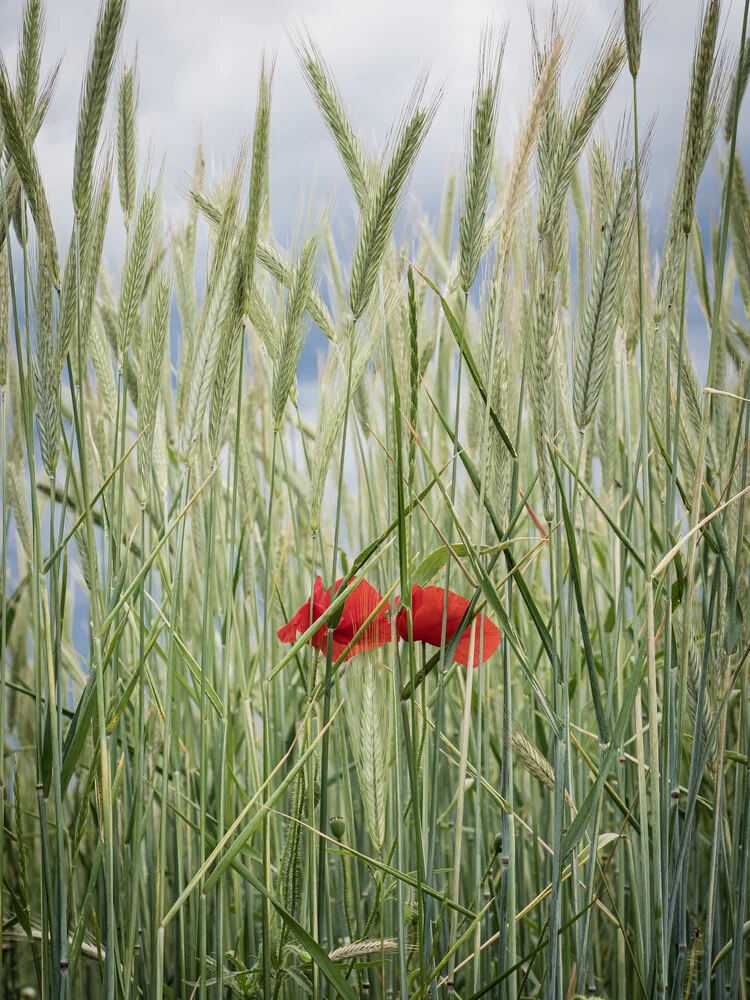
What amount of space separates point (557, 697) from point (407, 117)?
1.88 ft

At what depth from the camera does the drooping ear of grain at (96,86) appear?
73 centimetres

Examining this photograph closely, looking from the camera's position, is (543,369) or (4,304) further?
(4,304)

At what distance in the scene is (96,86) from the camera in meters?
0.74

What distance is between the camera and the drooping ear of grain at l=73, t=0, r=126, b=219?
2.41 ft

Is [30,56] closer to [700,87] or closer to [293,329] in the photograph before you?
[293,329]

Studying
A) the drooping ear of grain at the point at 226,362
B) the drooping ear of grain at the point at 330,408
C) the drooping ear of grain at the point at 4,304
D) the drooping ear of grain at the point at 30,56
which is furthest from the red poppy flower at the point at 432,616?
the drooping ear of grain at the point at 30,56

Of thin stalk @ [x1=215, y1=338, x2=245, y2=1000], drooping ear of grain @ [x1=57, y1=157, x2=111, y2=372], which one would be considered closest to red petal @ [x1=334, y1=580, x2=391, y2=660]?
thin stalk @ [x1=215, y1=338, x2=245, y2=1000]

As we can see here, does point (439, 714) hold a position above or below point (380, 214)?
below

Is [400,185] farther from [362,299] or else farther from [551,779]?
[551,779]

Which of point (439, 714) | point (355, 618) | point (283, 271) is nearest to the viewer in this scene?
point (439, 714)

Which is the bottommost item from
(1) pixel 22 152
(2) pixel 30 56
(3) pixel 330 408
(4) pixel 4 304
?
(3) pixel 330 408

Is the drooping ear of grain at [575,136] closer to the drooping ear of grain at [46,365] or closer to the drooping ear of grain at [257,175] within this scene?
the drooping ear of grain at [257,175]

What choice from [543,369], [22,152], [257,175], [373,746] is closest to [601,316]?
[543,369]

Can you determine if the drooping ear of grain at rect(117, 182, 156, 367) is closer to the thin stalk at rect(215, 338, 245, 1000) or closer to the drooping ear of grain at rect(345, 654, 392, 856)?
the thin stalk at rect(215, 338, 245, 1000)
